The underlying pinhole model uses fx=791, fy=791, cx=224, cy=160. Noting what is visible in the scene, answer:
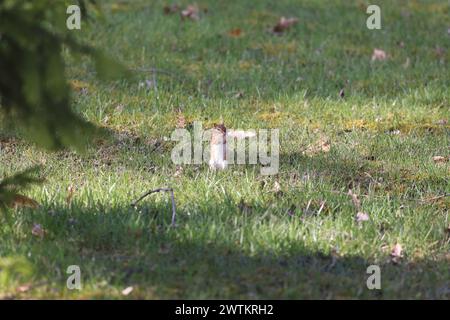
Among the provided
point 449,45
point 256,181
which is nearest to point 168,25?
point 449,45

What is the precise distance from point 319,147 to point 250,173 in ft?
2.82

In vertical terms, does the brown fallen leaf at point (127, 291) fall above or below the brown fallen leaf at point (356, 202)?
below

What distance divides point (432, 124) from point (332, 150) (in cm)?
115

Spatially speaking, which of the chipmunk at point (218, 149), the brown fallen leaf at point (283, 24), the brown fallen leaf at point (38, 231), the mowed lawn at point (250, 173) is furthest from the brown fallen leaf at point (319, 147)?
the brown fallen leaf at point (283, 24)

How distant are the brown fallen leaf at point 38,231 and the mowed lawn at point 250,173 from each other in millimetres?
14

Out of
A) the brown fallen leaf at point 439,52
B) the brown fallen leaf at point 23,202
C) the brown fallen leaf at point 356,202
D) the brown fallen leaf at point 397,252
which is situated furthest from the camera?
the brown fallen leaf at point 439,52

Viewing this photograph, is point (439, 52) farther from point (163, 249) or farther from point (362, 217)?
point (163, 249)

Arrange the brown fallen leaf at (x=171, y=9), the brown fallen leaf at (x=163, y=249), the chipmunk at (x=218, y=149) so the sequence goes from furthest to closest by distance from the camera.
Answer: the brown fallen leaf at (x=171, y=9) → the chipmunk at (x=218, y=149) → the brown fallen leaf at (x=163, y=249)

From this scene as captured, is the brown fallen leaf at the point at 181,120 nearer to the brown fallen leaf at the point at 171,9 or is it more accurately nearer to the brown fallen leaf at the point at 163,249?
the brown fallen leaf at the point at 163,249

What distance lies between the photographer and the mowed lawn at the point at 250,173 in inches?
143

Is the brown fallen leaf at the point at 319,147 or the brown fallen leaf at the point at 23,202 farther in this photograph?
the brown fallen leaf at the point at 319,147

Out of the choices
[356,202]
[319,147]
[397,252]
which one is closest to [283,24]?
[319,147]

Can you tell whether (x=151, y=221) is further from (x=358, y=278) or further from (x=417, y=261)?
(x=417, y=261)

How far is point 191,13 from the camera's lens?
8.97 meters
